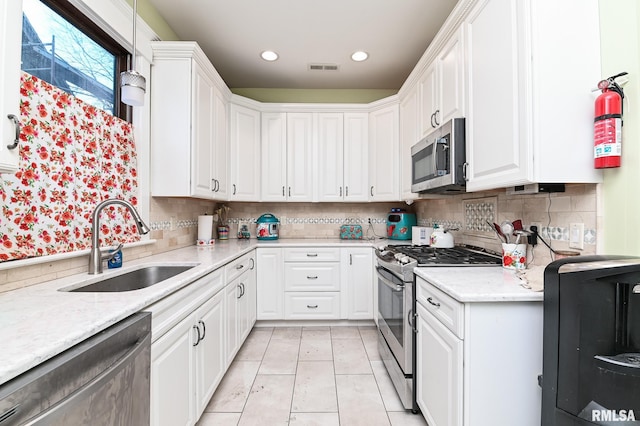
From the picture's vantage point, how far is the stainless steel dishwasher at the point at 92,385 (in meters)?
0.63

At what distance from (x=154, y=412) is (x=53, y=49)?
1787mm

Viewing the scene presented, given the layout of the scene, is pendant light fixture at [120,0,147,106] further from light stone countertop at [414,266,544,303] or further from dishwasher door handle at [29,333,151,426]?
light stone countertop at [414,266,544,303]

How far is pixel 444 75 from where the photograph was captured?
6.56 feet

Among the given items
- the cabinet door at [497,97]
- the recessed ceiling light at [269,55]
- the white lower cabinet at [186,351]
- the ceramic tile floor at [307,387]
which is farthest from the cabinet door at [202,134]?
the cabinet door at [497,97]

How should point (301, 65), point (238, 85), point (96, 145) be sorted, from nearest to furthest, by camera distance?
point (96, 145) → point (301, 65) → point (238, 85)

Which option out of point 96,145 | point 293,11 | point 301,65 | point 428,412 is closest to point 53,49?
point 96,145

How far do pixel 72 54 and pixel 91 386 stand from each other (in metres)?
1.75

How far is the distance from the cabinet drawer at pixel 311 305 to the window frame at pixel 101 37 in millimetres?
2126

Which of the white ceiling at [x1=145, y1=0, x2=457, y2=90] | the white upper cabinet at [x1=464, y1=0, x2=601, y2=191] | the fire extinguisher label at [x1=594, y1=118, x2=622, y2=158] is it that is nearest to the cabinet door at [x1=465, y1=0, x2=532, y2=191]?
the white upper cabinet at [x1=464, y1=0, x2=601, y2=191]

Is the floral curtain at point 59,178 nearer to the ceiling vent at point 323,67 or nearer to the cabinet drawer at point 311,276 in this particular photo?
the cabinet drawer at point 311,276

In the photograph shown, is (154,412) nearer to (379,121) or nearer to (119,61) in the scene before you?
(119,61)

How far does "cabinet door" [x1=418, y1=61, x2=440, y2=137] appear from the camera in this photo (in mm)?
2158

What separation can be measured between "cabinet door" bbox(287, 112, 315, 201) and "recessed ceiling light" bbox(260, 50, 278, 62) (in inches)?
23.6

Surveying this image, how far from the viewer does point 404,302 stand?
177 cm
